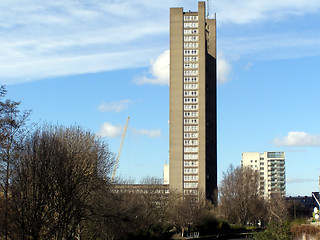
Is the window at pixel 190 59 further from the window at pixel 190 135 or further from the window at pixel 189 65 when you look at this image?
the window at pixel 190 135

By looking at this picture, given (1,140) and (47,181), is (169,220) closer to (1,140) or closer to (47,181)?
(47,181)

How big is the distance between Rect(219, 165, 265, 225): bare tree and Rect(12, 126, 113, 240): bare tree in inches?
3537

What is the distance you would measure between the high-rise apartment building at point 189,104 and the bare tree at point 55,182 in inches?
4805

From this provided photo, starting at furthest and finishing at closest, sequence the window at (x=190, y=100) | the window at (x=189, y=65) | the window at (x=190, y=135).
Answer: the window at (x=189, y=65), the window at (x=190, y=100), the window at (x=190, y=135)

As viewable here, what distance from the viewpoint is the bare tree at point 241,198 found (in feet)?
489

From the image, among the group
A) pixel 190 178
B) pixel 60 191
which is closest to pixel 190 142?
pixel 190 178

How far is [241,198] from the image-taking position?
151 m

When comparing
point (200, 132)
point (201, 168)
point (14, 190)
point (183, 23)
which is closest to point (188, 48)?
point (183, 23)

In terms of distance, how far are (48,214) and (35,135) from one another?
8.92m

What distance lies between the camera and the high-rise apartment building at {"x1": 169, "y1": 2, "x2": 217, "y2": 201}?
186125mm

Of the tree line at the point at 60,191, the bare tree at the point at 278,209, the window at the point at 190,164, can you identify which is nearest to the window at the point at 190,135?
the window at the point at 190,164

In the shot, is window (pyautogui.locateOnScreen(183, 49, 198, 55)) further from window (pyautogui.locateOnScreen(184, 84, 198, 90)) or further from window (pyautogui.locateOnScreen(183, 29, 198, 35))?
window (pyautogui.locateOnScreen(184, 84, 198, 90))

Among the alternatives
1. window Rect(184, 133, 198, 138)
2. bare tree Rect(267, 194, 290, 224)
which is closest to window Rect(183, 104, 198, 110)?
window Rect(184, 133, 198, 138)

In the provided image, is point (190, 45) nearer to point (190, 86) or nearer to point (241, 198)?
point (190, 86)
